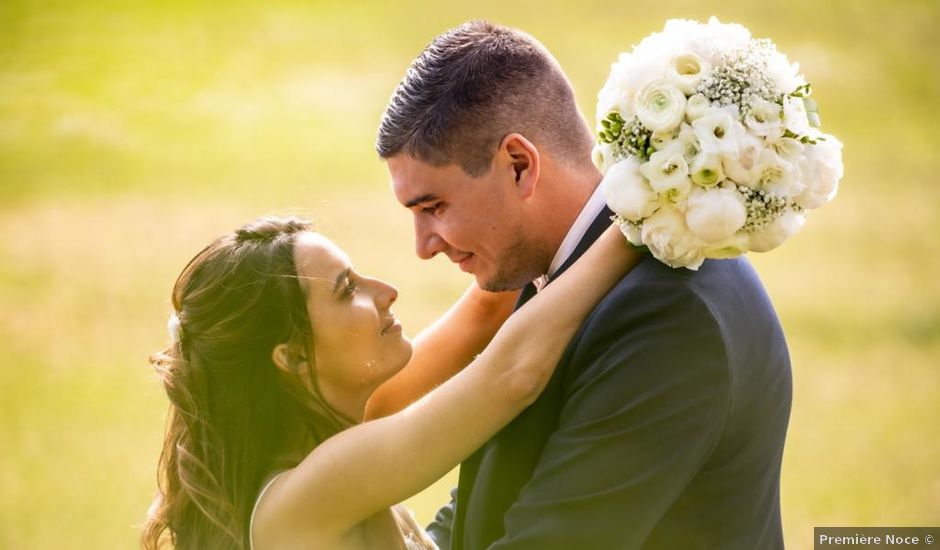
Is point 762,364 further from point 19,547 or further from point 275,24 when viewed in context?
point 275,24

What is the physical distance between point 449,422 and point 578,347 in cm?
46

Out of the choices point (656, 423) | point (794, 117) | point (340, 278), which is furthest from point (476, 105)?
point (656, 423)

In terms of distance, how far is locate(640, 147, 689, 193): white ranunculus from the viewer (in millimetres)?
3434

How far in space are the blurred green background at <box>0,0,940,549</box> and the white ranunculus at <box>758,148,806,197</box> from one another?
9243 millimetres

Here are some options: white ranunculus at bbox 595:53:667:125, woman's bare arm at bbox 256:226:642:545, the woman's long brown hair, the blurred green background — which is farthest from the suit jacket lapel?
the blurred green background

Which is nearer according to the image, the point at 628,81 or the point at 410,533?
the point at 628,81

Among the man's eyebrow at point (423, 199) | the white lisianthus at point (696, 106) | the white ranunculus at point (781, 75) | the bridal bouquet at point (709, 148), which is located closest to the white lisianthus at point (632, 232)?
the bridal bouquet at point (709, 148)

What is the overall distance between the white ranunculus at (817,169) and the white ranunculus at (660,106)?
398 mm

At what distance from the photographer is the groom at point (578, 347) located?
11.6ft

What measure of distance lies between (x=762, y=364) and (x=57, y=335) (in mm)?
16451

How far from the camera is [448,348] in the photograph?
520 centimetres

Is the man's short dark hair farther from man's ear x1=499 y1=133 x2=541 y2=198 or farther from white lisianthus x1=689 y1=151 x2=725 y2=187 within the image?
white lisianthus x1=689 y1=151 x2=725 y2=187

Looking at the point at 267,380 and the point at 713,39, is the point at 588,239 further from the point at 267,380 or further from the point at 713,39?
the point at 267,380

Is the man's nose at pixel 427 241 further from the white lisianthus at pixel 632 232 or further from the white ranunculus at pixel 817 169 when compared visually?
the white ranunculus at pixel 817 169
